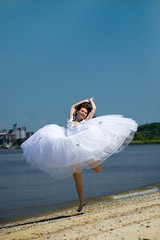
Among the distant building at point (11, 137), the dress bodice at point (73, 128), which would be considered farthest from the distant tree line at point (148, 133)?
the dress bodice at point (73, 128)

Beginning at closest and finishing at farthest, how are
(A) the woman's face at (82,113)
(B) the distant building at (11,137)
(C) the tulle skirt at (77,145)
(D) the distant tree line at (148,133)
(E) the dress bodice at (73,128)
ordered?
(C) the tulle skirt at (77,145) → (E) the dress bodice at (73,128) → (A) the woman's face at (82,113) → (D) the distant tree line at (148,133) → (B) the distant building at (11,137)

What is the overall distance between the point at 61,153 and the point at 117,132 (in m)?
1.15

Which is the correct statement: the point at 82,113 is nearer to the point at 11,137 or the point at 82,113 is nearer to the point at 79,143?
the point at 79,143

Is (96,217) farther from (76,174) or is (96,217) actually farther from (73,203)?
(73,203)

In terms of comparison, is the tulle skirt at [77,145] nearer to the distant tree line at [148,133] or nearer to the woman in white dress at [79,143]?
the woman in white dress at [79,143]

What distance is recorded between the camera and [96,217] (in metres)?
6.96

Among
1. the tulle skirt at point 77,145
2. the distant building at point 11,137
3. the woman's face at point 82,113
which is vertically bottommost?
the distant building at point 11,137

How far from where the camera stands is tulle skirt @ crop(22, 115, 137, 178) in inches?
273

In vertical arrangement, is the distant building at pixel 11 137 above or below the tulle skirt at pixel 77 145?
below

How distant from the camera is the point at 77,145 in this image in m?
6.93

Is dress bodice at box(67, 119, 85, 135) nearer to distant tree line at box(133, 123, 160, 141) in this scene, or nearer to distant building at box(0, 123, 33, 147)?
distant tree line at box(133, 123, 160, 141)

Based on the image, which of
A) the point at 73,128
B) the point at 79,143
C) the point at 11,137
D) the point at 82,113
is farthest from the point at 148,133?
the point at 79,143

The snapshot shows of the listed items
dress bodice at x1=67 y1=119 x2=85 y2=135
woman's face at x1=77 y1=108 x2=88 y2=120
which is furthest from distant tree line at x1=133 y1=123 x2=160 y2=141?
dress bodice at x1=67 y1=119 x2=85 y2=135

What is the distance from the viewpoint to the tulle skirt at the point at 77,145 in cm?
692
